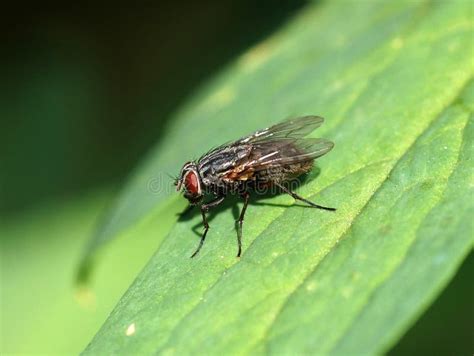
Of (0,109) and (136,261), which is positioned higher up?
(0,109)

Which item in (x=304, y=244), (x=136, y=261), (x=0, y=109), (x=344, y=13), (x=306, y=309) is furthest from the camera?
(x=0, y=109)

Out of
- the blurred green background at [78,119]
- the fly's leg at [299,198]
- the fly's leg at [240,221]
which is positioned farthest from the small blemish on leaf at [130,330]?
the blurred green background at [78,119]

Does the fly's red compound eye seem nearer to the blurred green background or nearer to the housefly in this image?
the housefly

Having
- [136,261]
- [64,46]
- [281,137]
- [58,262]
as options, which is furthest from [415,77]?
[64,46]

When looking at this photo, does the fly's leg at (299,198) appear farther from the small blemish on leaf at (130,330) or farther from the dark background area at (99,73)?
the dark background area at (99,73)

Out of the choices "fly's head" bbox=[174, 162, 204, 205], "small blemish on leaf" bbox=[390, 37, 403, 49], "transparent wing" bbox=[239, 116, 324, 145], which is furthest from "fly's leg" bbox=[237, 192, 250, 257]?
"small blemish on leaf" bbox=[390, 37, 403, 49]

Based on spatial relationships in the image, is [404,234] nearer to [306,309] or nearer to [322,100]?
[306,309]

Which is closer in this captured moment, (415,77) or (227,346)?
(227,346)
